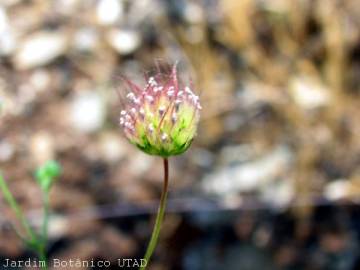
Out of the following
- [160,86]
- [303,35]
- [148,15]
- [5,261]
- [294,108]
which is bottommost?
[160,86]

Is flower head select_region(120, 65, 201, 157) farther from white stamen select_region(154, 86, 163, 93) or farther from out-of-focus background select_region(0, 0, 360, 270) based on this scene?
out-of-focus background select_region(0, 0, 360, 270)

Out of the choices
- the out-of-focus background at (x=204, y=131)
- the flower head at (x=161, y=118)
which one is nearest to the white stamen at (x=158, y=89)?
the flower head at (x=161, y=118)

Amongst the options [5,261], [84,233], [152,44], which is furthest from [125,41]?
[5,261]

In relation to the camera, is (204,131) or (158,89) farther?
(204,131)

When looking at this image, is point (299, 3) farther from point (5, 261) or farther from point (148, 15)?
point (5, 261)

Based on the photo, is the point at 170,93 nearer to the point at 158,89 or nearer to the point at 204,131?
the point at 158,89

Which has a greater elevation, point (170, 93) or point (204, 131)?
point (204, 131)

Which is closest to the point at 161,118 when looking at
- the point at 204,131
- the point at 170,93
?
the point at 170,93
